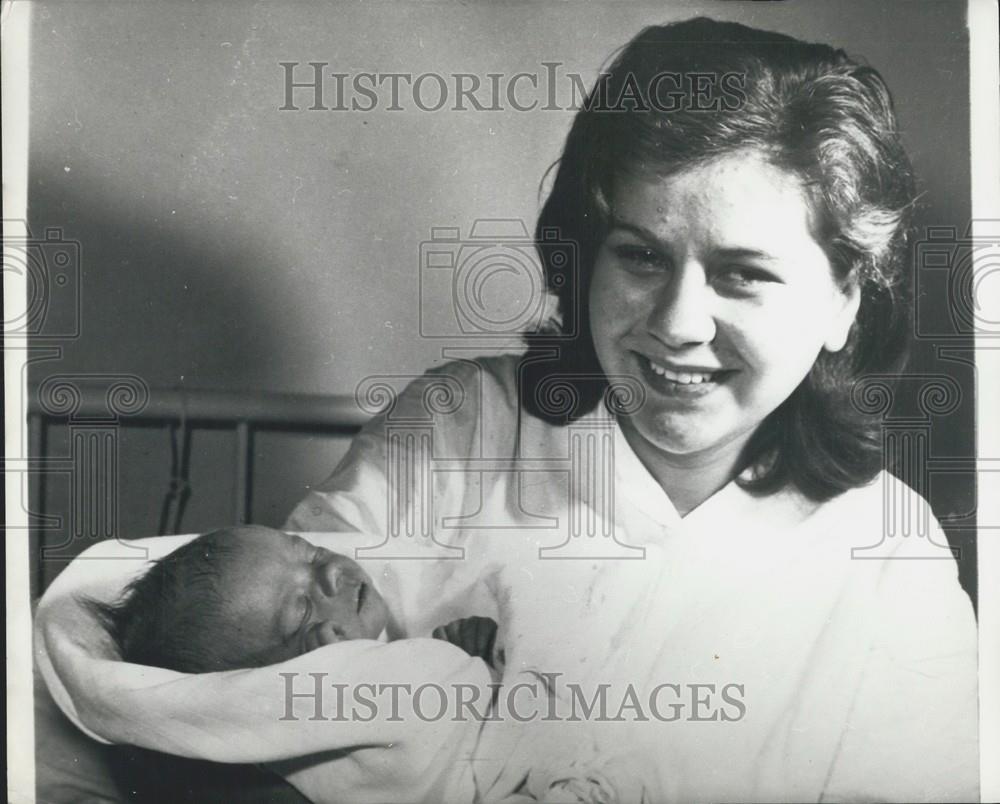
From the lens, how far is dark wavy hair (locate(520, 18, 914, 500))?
137 cm

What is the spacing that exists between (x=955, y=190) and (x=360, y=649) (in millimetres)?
1065

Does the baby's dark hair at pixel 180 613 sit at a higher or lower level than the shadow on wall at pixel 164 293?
lower

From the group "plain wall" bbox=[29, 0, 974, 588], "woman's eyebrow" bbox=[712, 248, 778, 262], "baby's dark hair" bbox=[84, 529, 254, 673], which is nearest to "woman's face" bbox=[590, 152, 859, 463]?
"woman's eyebrow" bbox=[712, 248, 778, 262]

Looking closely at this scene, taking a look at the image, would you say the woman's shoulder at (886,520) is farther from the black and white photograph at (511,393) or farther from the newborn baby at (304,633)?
the newborn baby at (304,633)

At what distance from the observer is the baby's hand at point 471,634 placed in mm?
1367

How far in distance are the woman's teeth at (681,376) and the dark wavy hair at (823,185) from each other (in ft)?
0.24

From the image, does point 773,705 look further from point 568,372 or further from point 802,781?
point 568,372

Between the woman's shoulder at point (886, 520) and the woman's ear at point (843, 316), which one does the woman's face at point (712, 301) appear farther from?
the woman's shoulder at point (886, 520)

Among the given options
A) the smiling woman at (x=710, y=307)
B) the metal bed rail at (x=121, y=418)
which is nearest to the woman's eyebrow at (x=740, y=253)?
the smiling woman at (x=710, y=307)

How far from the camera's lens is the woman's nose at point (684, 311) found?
1347 millimetres

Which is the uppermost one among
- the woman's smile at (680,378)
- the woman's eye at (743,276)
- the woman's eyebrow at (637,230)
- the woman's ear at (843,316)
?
the woman's eyebrow at (637,230)

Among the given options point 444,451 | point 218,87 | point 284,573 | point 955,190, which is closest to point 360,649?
point 284,573

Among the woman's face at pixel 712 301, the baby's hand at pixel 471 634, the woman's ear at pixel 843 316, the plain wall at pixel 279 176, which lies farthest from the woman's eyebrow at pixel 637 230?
the baby's hand at pixel 471 634

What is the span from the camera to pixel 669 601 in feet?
4.50
